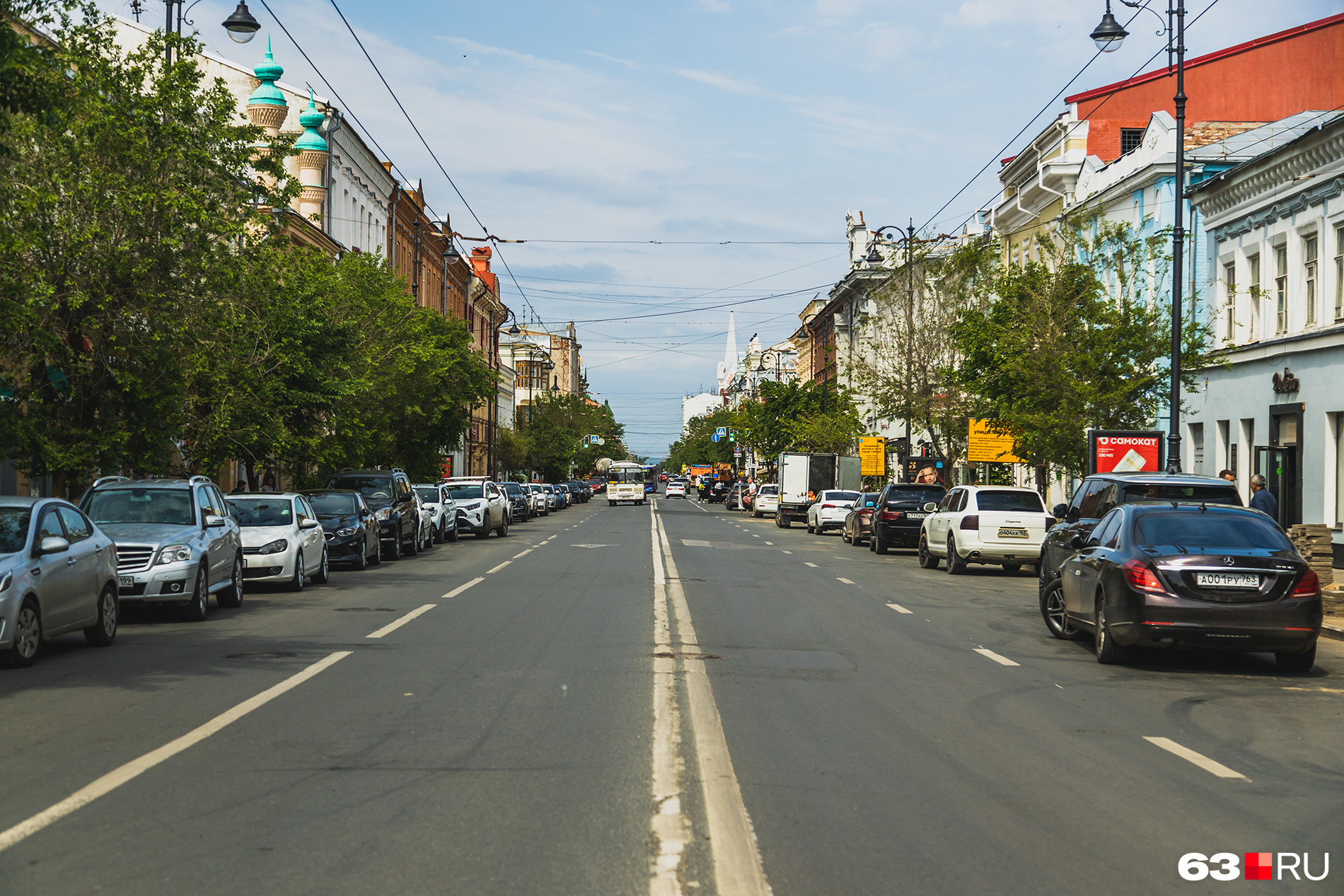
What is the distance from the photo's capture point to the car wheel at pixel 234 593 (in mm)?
17406

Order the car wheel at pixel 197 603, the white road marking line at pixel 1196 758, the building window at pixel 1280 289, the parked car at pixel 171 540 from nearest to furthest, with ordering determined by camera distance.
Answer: the white road marking line at pixel 1196 758, the parked car at pixel 171 540, the car wheel at pixel 197 603, the building window at pixel 1280 289

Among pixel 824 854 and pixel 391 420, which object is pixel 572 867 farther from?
pixel 391 420

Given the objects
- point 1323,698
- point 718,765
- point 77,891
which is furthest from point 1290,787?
point 77,891

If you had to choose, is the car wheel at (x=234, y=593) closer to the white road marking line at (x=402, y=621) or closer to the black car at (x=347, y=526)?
the white road marking line at (x=402, y=621)

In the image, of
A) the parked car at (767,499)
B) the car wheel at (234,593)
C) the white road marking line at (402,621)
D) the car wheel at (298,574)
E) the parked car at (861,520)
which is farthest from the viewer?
the parked car at (767,499)

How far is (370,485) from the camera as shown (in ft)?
98.3

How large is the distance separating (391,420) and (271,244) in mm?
19624

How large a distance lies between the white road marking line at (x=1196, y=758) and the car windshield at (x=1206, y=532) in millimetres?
3829

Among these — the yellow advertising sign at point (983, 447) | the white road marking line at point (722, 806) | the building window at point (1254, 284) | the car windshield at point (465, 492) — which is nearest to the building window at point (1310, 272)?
the building window at point (1254, 284)

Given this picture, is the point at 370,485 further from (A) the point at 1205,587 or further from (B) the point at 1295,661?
(B) the point at 1295,661

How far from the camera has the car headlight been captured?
50.6 feet

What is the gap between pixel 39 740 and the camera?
8.16 m

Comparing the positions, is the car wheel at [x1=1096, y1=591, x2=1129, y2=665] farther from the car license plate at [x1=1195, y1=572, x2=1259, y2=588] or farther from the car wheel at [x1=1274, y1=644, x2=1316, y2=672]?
the car wheel at [x1=1274, y1=644, x2=1316, y2=672]

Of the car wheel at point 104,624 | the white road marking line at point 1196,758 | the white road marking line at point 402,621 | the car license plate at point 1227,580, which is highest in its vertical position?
the car license plate at point 1227,580
